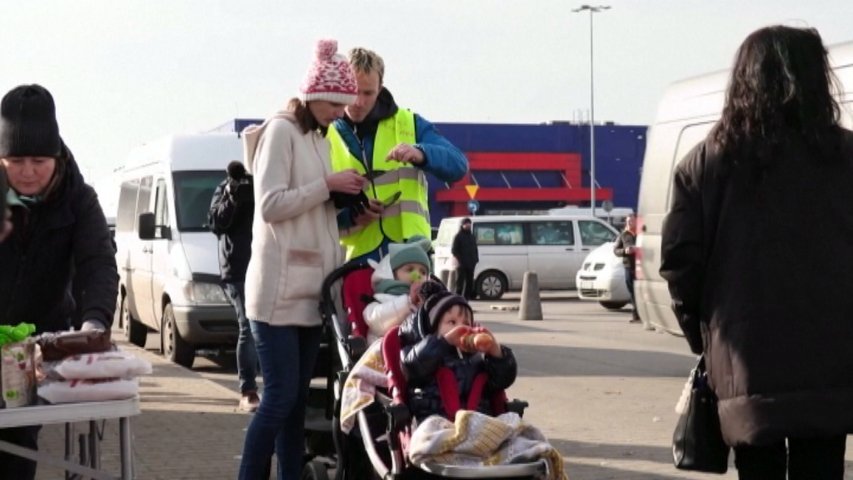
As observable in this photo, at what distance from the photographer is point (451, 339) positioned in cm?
538

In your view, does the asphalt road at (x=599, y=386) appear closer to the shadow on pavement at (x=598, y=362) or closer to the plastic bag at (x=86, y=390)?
the shadow on pavement at (x=598, y=362)

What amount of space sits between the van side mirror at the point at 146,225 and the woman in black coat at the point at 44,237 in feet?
30.2

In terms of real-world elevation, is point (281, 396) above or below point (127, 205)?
below

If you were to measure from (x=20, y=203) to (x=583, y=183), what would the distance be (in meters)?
58.3

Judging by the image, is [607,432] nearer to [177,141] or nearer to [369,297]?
[369,297]

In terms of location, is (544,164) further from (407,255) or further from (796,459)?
(796,459)

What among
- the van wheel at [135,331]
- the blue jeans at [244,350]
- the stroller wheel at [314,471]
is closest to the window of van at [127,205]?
the van wheel at [135,331]

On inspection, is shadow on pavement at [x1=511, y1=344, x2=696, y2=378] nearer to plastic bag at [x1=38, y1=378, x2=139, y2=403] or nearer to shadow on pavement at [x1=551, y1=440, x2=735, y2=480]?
shadow on pavement at [x1=551, y1=440, x2=735, y2=480]

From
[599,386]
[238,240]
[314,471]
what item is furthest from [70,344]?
[599,386]

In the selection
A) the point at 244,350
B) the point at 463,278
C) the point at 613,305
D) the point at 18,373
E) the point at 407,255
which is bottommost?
the point at 613,305

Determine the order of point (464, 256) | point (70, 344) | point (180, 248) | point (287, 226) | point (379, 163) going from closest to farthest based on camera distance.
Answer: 1. point (70, 344)
2. point (287, 226)
3. point (379, 163)
4. point (180, 248)
5. point (464, 256)

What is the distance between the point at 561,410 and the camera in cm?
1168

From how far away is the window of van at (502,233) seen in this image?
106ft

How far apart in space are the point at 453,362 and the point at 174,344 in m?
9.83
